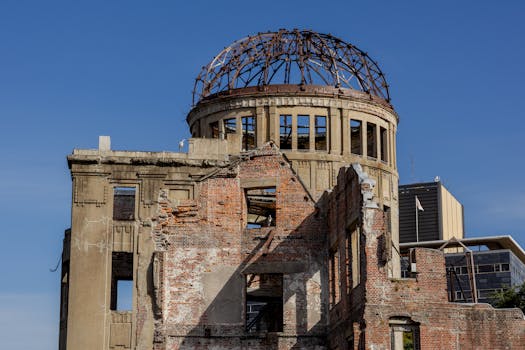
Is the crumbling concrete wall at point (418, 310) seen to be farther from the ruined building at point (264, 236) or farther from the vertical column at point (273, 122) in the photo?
the vertical column at point (273, 122)

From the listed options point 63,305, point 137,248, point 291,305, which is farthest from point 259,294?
point 63,305

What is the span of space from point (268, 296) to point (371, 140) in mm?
11962

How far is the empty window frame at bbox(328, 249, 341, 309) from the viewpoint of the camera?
32.9m

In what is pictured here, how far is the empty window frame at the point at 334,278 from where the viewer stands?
108 feet

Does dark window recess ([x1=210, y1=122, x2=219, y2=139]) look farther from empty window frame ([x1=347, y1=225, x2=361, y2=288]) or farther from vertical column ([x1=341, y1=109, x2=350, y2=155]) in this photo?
empty window frame ([x1=347, y1=225, x2=361, y2=288])

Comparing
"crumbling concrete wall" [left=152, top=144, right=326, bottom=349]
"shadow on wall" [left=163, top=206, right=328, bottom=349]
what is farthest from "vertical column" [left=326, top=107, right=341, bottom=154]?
"shadow on wall" [left=163, top=206, right=328, bottom=349]

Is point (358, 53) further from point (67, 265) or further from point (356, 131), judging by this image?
point (67, 265)

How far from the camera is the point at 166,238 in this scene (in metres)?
34.8

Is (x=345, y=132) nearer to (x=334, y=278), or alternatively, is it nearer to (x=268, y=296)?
(x=268, y=296)

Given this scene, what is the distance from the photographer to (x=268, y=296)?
3741 centimetres

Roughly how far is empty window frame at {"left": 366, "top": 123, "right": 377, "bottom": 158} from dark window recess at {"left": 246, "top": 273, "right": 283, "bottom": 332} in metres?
9.85

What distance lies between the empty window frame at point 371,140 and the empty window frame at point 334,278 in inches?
533

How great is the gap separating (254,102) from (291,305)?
13.8 metres

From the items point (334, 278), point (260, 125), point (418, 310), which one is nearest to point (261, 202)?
point (260, 125)
